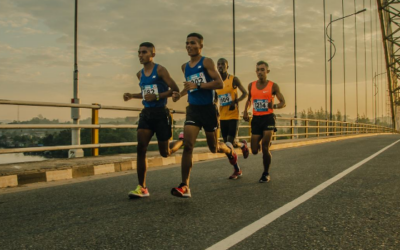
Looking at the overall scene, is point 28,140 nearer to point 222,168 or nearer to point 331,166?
point 222,168

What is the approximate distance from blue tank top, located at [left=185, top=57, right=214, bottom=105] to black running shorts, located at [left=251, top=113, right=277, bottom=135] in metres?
1.84

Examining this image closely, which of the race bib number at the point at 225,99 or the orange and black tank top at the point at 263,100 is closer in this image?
the orange and black tank top at the point at 263,100

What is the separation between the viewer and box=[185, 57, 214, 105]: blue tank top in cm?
514

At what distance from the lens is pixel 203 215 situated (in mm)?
4035

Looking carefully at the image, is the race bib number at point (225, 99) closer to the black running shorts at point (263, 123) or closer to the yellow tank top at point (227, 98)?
the yellow tank top at point (227, 98)

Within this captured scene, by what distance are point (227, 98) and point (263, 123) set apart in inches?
44.9

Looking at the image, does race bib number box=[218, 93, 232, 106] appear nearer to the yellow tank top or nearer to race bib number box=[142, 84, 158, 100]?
the yellow tank top

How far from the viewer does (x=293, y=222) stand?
3.69 metres

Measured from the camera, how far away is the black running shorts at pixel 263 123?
687 centimetres

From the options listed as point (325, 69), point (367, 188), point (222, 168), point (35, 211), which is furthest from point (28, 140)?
point (325, 69)

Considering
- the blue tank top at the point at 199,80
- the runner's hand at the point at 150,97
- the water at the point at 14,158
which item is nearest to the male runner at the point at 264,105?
the blue tank top at the point at 199,80

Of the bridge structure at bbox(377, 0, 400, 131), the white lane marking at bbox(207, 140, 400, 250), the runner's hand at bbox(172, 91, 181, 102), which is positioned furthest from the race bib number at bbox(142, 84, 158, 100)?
the bridge structure at bbox(377, 0, 400, 131)

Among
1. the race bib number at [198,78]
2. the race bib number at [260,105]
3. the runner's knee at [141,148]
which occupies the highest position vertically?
the race bib number at [198,78]

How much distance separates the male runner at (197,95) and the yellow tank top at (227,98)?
2.38m
